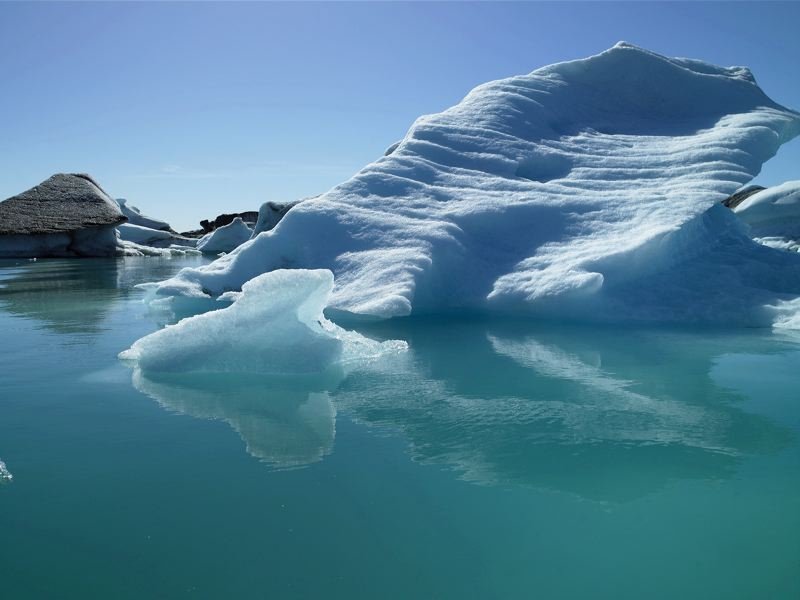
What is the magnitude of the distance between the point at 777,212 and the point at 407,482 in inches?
682

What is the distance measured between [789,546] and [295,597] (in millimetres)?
1508

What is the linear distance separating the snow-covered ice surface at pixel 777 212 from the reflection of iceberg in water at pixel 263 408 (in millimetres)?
15788

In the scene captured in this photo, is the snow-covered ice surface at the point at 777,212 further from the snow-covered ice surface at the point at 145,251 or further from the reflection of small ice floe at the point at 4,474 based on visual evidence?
the snow-covered ice surface at the point at 145,251

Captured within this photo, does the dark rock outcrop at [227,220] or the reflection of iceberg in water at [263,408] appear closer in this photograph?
the reflection of iceberg in water at [263,408]

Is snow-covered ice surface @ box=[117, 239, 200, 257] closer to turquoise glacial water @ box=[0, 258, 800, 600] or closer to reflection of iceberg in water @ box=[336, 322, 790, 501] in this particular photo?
turquoise glacial water @ box=[0, 258, 800, 600]

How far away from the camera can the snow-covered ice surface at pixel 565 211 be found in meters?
6.33

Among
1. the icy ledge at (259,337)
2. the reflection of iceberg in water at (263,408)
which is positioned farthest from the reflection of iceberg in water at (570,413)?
the icy ledge at (259,337)

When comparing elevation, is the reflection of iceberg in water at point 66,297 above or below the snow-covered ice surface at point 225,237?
below

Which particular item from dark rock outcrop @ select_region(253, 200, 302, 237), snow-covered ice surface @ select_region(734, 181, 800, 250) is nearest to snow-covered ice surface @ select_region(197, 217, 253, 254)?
dark rock outcrop @ select_region(253, 200, 302, 237)

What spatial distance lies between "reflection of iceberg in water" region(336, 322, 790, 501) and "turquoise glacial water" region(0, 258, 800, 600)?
0.05 feet

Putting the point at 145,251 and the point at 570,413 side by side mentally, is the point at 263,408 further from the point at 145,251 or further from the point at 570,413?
the point at 145,251

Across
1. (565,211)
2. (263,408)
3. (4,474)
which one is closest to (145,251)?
(565,211)

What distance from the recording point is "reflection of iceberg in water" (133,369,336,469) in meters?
2.80

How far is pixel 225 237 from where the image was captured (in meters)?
30.9
